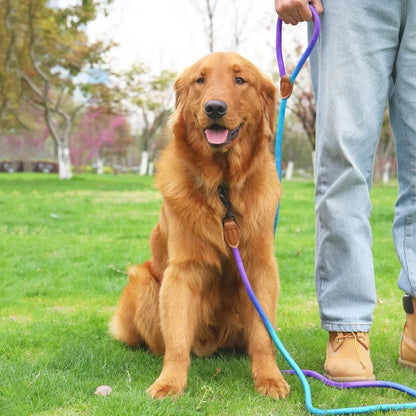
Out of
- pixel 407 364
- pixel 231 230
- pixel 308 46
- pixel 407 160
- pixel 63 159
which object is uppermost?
pixel 308 46

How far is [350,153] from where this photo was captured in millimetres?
2521

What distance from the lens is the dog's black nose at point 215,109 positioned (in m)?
2.47

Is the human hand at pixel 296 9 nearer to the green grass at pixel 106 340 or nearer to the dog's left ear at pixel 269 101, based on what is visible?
the dog's left ear at pixel 269 101

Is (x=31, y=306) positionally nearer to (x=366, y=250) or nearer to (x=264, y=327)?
(x=264, y=327)

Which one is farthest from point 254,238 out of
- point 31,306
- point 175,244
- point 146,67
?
point 146,67

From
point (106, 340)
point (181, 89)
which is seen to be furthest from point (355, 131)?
point (106, 340)

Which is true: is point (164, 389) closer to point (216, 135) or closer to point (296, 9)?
point (216, 135)

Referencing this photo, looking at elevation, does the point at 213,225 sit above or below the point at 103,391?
above

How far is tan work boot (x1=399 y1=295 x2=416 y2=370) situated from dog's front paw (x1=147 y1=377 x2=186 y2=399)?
1189 mm

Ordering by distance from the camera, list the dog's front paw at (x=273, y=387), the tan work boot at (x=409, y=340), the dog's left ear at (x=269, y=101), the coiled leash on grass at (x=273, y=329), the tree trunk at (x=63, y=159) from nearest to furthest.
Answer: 1. the coiled leash on grass at (x=273, y=329)
2. the dog's front paw at (x=273, y=387)
3. the tan work boot at (x=409, y=340)
4. the dog's left ear at (x=269, y=101)
5. the tree trunk at (x=63, y=159)

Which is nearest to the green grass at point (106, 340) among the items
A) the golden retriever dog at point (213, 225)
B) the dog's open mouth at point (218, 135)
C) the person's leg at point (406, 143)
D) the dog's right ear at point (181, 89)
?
the golden retriever dog at point (213, 225)

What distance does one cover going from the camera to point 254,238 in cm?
256

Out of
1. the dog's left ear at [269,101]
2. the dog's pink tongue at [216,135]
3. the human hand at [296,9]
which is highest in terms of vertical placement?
the human hand at [296,9]

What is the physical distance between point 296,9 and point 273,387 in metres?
1.77
